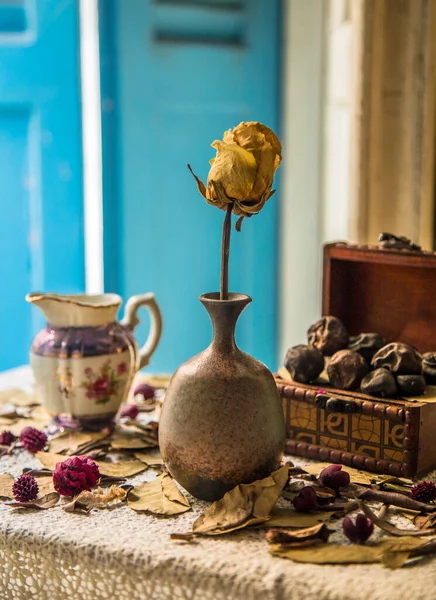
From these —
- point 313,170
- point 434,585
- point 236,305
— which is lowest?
point 434,585

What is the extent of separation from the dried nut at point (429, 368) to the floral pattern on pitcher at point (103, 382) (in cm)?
41

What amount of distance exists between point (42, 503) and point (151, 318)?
39cm

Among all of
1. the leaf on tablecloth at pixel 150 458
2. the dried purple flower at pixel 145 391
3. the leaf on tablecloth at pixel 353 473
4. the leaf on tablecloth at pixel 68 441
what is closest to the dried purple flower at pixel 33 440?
the leaf on tablecloth at pixel 68 441

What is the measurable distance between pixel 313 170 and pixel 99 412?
4.03 ft

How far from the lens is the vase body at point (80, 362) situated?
1.07m

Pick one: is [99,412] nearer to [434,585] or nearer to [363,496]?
[363,496]

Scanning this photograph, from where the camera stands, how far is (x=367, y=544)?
76cm

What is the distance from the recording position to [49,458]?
3.28ft

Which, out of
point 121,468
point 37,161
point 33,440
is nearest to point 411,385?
point 121,468

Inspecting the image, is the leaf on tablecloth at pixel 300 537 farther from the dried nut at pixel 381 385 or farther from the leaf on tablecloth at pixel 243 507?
the dried nut at pixel 381 385

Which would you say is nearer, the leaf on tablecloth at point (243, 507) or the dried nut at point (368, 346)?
the leaf on tablecloth at point (243, 507)

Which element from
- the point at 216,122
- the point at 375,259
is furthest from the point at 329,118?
the point at 375,259

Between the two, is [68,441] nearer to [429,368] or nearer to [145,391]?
[145,391]

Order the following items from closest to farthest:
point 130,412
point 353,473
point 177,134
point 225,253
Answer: point 225,253 < point 353,473 < point 130,412 < point 177,134
